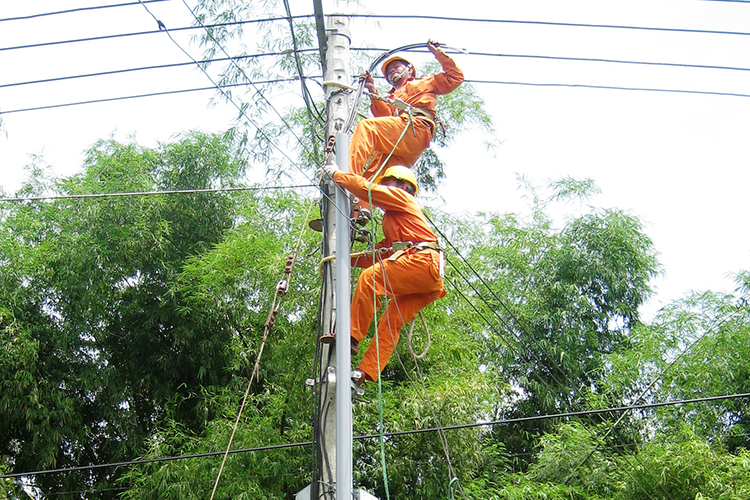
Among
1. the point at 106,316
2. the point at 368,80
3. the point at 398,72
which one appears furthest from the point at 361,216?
the point at 106,316

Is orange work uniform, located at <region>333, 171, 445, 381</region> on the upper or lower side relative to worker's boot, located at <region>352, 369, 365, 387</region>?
upper

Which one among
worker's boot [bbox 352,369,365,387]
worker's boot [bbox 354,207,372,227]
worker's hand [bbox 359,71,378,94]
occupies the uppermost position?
worker's hand [bbox 359,71,378,94]

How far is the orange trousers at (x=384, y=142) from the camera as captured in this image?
438cm

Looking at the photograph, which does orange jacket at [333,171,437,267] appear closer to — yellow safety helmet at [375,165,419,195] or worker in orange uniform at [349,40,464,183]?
yellow safety helmet at [375,165,419,195]

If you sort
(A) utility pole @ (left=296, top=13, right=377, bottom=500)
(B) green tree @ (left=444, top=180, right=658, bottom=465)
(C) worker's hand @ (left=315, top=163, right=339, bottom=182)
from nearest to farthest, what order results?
(A) utility pole @ (left=296, top=13, right=377, bottom=500), (C) worker's hand @ (left=315, top=163, right=339, bottom=182), (B) green tree @ (left=444, top=180, right=658, bottom=465)

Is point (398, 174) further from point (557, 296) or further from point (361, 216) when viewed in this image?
point (557, 296)

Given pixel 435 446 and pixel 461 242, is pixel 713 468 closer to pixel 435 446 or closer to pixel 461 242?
pixel 435 446

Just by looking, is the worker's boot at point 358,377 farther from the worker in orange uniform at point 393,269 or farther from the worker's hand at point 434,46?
the worker's hand at point 434,46

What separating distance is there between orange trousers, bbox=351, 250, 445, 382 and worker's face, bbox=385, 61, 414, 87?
1.45 meters

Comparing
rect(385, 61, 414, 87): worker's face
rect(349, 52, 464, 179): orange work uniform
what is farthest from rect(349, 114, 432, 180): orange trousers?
rect(385, 61, 414, 87): worker's face

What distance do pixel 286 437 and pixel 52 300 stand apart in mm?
3506

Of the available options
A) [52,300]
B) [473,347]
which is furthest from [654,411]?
[52,300]

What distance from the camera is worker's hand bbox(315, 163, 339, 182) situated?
394cm

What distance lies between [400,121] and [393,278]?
40.5 inches
